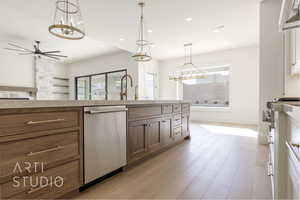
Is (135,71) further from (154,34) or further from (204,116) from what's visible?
(204,116)

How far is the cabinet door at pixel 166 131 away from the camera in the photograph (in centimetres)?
247

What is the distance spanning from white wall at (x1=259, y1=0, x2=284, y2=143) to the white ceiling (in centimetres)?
33

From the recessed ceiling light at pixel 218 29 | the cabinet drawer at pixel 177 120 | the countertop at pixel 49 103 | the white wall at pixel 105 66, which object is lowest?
the cabinet drawer at pixel 177 120

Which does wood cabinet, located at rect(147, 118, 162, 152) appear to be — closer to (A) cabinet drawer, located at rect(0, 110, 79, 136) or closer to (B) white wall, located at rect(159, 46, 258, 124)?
(A) cabinet drawer, located at rect(0, 110, 79, 136)

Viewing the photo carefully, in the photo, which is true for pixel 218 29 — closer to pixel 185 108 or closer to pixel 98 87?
pixel 185 108

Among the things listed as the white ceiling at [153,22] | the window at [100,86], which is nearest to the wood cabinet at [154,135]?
the white ceiling at [153,22]

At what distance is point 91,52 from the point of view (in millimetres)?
6695

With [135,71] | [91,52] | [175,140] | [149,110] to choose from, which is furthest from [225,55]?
[91,52]

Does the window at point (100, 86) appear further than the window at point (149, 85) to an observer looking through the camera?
Yes

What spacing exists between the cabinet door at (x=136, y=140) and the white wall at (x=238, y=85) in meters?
4.80

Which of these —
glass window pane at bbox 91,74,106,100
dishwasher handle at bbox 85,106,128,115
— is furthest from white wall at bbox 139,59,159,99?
dishwasher handle at bbox 85,106,128,115

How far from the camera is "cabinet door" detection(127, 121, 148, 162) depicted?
189 cm

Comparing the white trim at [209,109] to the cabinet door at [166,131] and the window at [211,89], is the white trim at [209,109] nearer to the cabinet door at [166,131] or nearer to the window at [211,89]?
the window at [211,89]

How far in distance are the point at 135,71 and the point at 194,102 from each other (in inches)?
116
